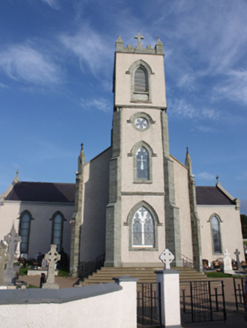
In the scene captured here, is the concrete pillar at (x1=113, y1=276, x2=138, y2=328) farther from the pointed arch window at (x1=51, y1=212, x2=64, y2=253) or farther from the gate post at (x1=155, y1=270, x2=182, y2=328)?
the pointed arch window at (x1=51, y1=212, x2=64, y2=253)

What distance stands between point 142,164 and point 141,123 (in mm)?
3468

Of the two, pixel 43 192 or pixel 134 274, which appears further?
pixel 43 192

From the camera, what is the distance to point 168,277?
8586 mm

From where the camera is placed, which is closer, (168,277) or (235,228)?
(168,277)

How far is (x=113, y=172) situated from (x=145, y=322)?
521 inches

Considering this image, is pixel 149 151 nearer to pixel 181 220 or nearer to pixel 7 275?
pixel 181 220

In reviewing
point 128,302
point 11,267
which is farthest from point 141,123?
point 128,302

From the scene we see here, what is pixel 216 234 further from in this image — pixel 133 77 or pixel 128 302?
pixel 128 302

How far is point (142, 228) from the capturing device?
20.2 meters

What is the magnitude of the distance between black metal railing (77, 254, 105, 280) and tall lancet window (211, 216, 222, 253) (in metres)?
15.7

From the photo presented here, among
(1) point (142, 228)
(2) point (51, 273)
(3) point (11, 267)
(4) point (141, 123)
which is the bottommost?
(2) point (51, 273)

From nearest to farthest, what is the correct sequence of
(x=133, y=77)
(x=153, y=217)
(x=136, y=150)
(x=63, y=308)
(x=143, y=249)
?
1. (x=63, y=308)
2. (x=143, y=249)
3. (x=153, y=217)
4. (x=136, y=150)
5. (x=133, y=77)

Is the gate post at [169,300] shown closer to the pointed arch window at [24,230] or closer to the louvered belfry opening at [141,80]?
the louvered belfry opening at [141,80]

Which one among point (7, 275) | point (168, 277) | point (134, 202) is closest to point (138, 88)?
point (134, 202)
